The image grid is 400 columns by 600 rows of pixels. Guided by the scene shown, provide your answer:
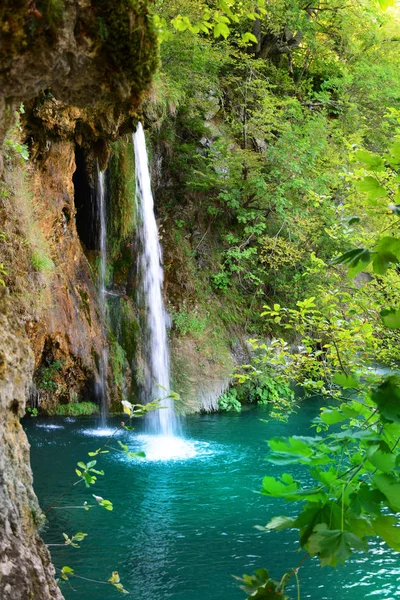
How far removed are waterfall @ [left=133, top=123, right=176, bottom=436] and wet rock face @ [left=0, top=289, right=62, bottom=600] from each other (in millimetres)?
9501

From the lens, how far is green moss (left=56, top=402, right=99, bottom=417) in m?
11.2

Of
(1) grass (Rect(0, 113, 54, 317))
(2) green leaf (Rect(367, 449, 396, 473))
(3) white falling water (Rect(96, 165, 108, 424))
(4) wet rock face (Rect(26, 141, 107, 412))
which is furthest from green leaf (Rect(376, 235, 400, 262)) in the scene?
(3) white falling water (Rect(96, 165, 108, 424))

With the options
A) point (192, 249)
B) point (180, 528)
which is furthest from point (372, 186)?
point (192, 249)

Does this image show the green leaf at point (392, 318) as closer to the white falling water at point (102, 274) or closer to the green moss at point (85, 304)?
the green moss at point (85, 304)

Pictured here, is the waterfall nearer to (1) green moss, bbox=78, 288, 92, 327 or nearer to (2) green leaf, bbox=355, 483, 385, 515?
(1) green moss, bbox=78, 288, 92, 327

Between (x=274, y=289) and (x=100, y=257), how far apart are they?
5446 millimetres

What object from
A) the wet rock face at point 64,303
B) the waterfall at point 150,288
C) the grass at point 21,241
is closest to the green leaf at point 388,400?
the grass at point 21,241

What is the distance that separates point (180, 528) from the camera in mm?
6324

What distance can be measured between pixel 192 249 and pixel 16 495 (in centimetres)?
1270

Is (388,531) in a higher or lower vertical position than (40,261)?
lower

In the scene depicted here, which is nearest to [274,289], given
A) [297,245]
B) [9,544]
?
[297,245]

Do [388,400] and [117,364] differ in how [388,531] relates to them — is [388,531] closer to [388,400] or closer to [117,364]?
[388,400]

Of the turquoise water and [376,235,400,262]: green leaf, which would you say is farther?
the turquoise water

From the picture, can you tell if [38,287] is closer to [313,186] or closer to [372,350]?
[372,350]
